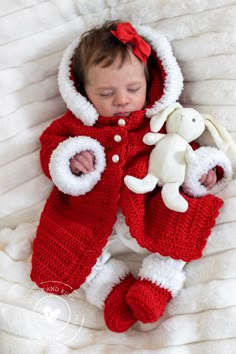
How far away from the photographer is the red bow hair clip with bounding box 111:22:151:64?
3.91ft

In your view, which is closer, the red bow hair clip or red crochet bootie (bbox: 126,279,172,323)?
red crochet bootie (bbox: 126,279,172,323)

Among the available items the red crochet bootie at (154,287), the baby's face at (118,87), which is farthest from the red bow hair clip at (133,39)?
the red crochet bootie at (154,287)

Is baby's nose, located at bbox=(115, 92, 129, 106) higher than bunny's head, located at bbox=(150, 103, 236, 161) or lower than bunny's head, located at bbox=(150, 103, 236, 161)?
higher

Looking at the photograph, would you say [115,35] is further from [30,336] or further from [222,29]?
[30,336]

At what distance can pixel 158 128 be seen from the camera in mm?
1175

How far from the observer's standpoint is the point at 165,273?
1.11 m

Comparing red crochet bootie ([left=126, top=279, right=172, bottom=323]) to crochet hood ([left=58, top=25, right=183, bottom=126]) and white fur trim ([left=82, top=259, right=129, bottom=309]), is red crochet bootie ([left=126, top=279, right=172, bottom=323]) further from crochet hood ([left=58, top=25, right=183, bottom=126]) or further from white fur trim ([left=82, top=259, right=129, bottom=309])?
crochet hood ([left=58, top=25, right=183, bottom=126])

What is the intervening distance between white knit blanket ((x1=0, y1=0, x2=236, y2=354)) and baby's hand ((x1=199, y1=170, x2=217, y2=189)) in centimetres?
4

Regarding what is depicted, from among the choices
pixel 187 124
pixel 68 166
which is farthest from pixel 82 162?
pixel 187 124

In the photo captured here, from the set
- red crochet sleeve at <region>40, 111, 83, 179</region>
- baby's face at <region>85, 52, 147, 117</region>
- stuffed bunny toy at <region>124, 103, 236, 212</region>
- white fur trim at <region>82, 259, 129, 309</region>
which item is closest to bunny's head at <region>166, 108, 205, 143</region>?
stuffed bunny toy at <region>124, 103, 236, 212</region>

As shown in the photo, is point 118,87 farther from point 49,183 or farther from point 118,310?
point 118,310

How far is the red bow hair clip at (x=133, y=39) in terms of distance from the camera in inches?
46.9

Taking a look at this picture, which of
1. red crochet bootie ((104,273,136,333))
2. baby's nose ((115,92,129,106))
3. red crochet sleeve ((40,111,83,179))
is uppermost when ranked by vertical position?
baby's nose ((115,92,129,106))

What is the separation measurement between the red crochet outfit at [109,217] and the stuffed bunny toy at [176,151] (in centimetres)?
3
